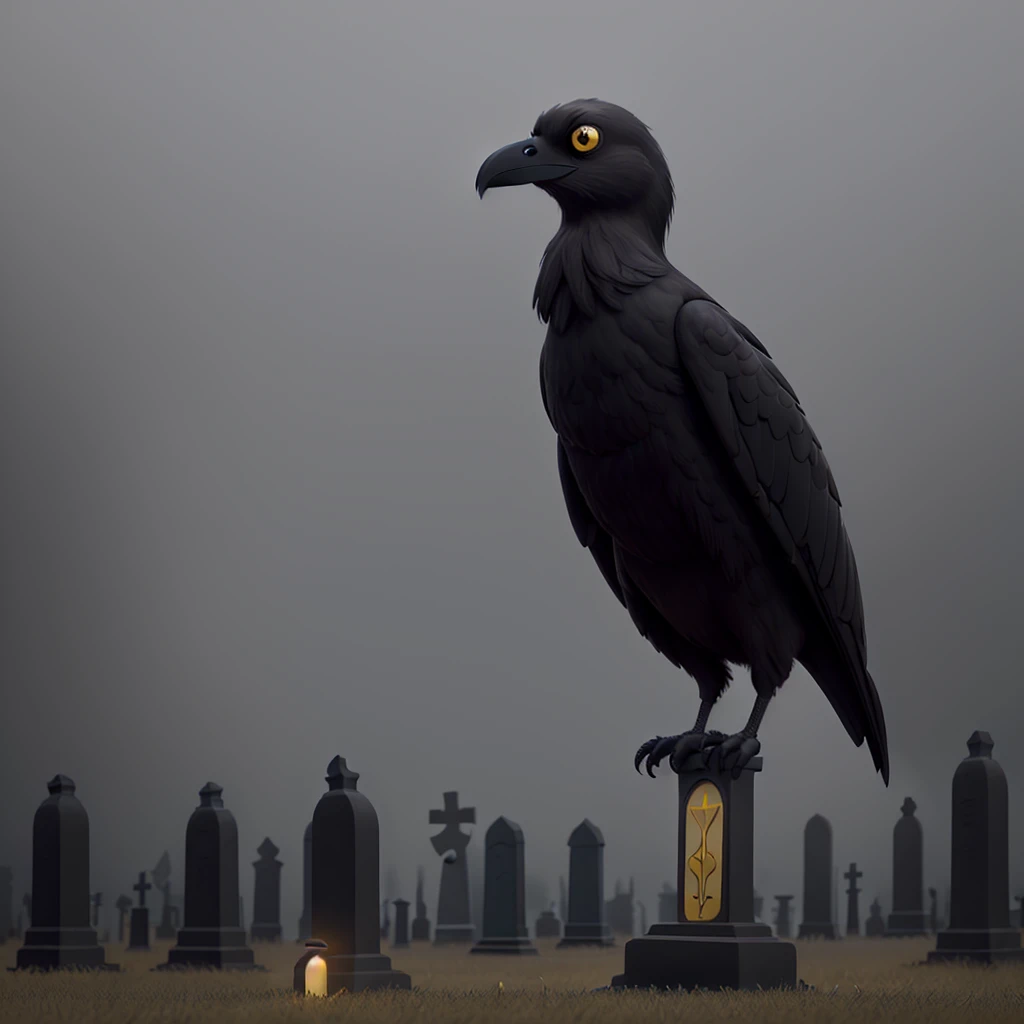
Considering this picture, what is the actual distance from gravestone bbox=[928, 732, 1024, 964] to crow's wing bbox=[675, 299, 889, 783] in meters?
3.12

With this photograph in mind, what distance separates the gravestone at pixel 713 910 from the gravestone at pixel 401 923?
29.1ft

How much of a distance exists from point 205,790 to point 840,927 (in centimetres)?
870

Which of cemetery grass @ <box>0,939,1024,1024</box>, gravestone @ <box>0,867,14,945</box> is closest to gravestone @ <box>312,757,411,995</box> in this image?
cemetery grass @ <box>0,939,1024,1024</box>

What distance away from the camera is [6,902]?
608 inches

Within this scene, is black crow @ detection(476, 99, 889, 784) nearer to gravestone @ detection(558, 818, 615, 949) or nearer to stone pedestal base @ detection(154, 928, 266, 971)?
stone pedestal base @ detection(154, 928, 266, 971)

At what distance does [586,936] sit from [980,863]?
→ 462cm

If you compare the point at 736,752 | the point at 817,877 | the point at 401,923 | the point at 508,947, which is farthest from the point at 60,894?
the point at 817,877

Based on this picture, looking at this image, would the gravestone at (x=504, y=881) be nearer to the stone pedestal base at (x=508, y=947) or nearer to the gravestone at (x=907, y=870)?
the stone pedestal base at (x=508, y=947)

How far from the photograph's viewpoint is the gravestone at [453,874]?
47.5ft

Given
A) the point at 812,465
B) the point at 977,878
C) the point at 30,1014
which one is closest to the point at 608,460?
the point at 812,465

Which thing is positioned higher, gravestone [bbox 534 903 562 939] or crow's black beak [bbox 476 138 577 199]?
crow's black beak [bbox 476 138 577 199]

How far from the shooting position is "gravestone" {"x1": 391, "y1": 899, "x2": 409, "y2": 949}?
15.2m

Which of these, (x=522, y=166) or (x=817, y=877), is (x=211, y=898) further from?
(x=817, y=877)

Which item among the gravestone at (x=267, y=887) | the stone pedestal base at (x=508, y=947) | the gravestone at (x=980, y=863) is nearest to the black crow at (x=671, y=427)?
the gravestone at (x=980, y=863)
